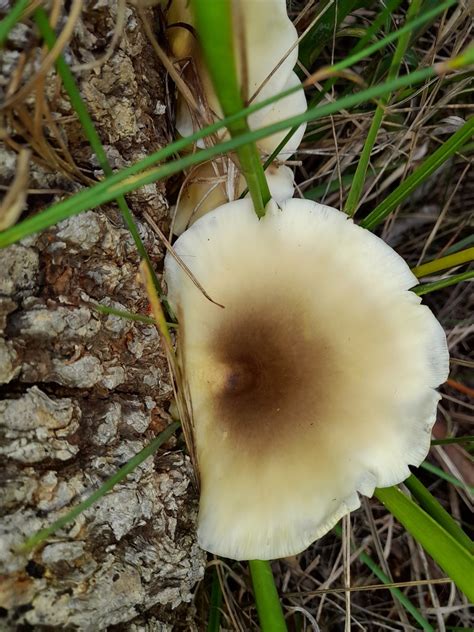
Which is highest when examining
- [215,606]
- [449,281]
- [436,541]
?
[449,281]

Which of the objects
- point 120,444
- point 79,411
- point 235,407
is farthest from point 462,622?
point 79,411

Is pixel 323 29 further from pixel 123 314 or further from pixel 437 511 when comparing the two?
pixel 437 511

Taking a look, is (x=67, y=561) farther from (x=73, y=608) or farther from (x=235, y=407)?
(x=235, y=407)

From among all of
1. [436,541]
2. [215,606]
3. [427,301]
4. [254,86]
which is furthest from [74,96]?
[427,301]

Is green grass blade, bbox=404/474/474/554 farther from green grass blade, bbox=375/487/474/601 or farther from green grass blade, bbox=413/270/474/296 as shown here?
green grass blade, bbox=413/270/474/296

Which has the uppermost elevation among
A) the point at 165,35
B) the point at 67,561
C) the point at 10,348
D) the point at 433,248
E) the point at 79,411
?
the point at 165,35

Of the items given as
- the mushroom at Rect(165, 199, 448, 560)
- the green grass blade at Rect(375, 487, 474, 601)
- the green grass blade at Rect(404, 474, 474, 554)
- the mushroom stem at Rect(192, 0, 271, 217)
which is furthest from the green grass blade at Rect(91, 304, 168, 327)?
the green grass blade at Rect(404, 474, 474, 554)

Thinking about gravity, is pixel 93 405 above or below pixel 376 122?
below

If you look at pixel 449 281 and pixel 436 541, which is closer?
pixel 436 541

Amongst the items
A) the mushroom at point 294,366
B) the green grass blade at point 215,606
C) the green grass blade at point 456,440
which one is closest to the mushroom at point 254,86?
the mushroom at point 294,366
